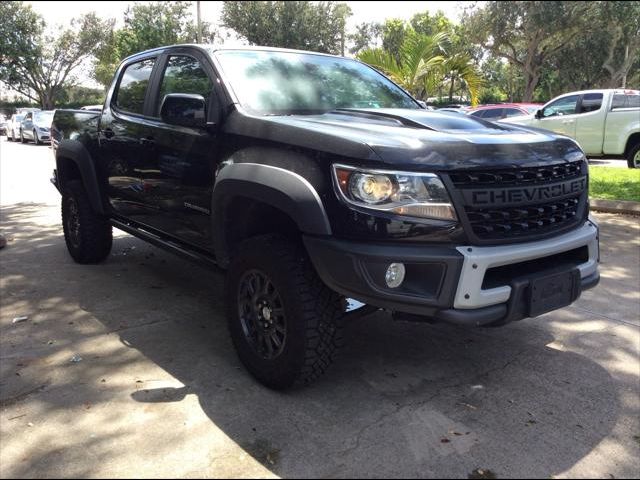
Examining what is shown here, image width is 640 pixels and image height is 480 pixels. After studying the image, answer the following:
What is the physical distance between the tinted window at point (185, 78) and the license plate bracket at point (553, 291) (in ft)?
7.23

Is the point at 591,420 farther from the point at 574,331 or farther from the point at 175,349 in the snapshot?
the point at 175,349

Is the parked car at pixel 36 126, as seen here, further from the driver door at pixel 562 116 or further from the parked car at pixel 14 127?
the driver door at pixel 562 116

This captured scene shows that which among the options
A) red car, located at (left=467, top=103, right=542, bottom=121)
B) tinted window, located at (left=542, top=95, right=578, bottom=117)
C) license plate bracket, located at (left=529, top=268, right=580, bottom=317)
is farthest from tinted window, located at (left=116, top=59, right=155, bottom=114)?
red car, located at (left=467, top=103, right=542, bottom=121)

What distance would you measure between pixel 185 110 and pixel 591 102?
36.9 ft

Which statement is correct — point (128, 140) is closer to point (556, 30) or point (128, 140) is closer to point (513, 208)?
point (513, 208)

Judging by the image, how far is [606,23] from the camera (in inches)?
1029

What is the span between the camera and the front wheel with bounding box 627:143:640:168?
11.4m

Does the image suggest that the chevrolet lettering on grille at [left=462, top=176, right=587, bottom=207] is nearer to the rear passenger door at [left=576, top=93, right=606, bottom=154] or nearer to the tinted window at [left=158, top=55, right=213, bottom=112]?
the tinted window at [left=158, top=55, right=213, bottom=112]

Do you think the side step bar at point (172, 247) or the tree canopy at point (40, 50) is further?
the tree canopy at point (40, 50)

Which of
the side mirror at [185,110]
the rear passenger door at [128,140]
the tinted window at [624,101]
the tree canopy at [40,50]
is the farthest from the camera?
the tree canopy at [40,50]

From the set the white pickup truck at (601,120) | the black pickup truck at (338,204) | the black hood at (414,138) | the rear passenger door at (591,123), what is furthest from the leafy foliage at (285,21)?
the black hood at (414,138)

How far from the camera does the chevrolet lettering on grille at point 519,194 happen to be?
2693 millimetres

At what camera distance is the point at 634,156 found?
11.5 m

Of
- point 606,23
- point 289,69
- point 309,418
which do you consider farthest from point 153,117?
point 606,23
